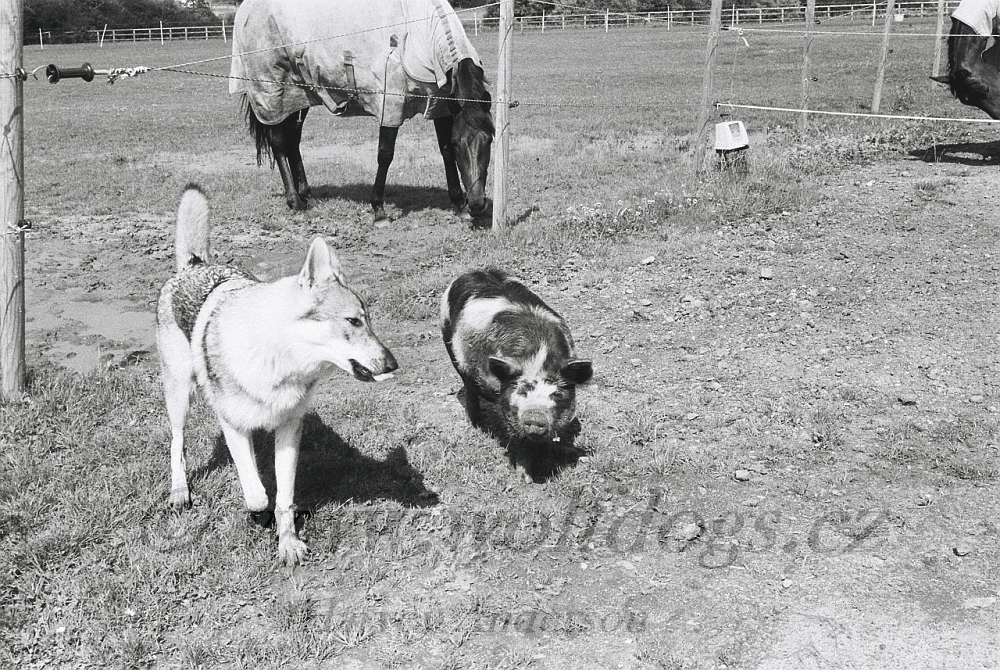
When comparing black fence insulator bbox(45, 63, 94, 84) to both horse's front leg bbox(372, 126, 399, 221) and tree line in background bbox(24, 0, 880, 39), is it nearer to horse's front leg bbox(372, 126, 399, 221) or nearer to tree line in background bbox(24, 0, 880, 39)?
horse's front leg bbox(372, 126, 399, 221)

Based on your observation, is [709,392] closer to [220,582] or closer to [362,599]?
[362,599]

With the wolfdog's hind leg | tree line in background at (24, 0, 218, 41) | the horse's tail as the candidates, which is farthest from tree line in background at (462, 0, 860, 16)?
the wolfdog's hind leg

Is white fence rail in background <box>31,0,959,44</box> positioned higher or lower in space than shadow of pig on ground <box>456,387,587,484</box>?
higher

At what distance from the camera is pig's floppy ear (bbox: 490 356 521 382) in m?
4.84

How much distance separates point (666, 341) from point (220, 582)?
401 centimetres

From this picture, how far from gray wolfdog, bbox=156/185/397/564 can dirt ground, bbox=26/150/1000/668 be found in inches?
25.5

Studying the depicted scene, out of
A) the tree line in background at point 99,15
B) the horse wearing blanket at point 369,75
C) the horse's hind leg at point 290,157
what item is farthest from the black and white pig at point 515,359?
the tree line in background at point 99,15

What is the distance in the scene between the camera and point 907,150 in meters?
11.9

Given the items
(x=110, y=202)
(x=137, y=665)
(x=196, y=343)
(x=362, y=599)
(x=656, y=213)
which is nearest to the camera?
(x=137, y=665)

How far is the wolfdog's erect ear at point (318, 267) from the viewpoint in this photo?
3.83m

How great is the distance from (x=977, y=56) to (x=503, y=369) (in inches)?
370

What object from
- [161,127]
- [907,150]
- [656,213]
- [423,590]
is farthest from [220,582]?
[161,127]

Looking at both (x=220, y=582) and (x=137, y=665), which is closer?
(x=137, y=665)

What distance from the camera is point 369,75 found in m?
10.2
